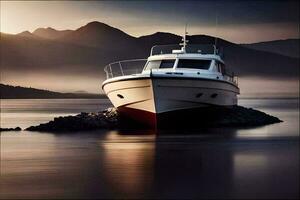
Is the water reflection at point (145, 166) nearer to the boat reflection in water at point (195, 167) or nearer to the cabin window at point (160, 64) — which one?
the boat reflection in water at point (195, 167)

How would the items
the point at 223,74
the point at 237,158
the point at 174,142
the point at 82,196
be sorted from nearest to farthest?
the point at 82,196, the point at 237,158, the point at 174,142, the point at 223,74

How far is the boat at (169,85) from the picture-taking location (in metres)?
18.9

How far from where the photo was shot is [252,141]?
18719 millimetres

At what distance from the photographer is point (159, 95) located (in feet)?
62.0

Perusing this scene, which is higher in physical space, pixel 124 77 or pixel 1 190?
pixel 124 77

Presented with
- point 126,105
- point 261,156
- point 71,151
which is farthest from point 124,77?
point 261,156

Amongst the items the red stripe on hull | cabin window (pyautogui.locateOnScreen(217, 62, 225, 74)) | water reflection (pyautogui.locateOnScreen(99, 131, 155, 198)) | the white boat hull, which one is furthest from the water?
cabin window (pyautogui.locateOnScreen(217, 62, 225, 74))

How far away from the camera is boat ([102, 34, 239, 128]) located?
18.9 m

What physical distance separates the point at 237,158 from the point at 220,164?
53.5 inches

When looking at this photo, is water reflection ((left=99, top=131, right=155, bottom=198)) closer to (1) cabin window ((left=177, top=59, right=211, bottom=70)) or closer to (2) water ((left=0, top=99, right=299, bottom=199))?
(2) water ((left=0, top=99, right=299, bottom=199))

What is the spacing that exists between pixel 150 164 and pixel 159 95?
6.08 meters

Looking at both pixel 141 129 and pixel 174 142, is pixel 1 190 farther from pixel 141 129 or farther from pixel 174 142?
pixel 141 129

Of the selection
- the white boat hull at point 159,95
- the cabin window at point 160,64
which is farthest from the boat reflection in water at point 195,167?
the cabin window at point 160,64

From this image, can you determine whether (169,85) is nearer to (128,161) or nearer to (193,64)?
(193,64)
